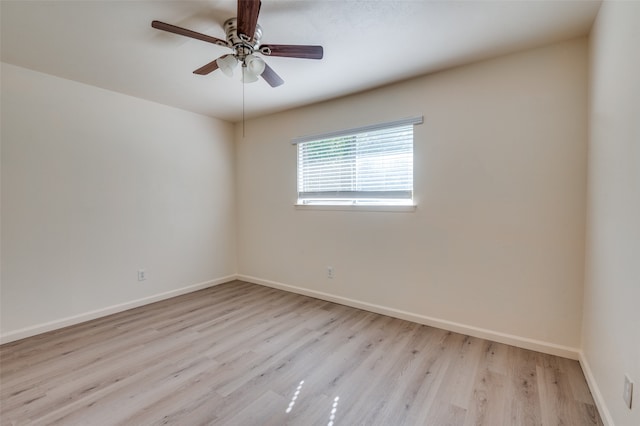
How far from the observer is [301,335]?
2553mm

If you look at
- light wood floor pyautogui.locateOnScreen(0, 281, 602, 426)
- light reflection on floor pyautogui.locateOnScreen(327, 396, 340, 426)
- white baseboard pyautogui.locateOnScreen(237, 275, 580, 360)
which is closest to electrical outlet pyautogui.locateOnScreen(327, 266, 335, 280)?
white baseboard pyautogui.locateOnScreen(237, 275, 580, 360)

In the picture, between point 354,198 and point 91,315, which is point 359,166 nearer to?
point 354,198

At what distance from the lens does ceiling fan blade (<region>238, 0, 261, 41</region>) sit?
144 cm

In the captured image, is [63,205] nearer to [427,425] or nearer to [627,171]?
[427,425]

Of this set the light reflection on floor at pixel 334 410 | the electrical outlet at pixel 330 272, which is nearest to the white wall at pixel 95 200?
the electrical outlet at pixel 330 272

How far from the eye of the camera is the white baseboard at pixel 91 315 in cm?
248

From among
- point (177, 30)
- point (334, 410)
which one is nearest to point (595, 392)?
point (334, 410)

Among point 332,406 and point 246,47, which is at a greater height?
point 246,47

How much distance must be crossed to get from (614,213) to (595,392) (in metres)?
1.06

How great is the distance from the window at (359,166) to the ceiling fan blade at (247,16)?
1.67 metres

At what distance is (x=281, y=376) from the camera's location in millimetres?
1952

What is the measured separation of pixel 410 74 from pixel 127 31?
226cm

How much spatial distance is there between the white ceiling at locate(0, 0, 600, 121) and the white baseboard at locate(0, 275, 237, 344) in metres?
2.28

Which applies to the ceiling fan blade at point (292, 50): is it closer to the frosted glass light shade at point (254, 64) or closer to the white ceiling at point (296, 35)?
the frosted glass light shade at point (254, 64)
